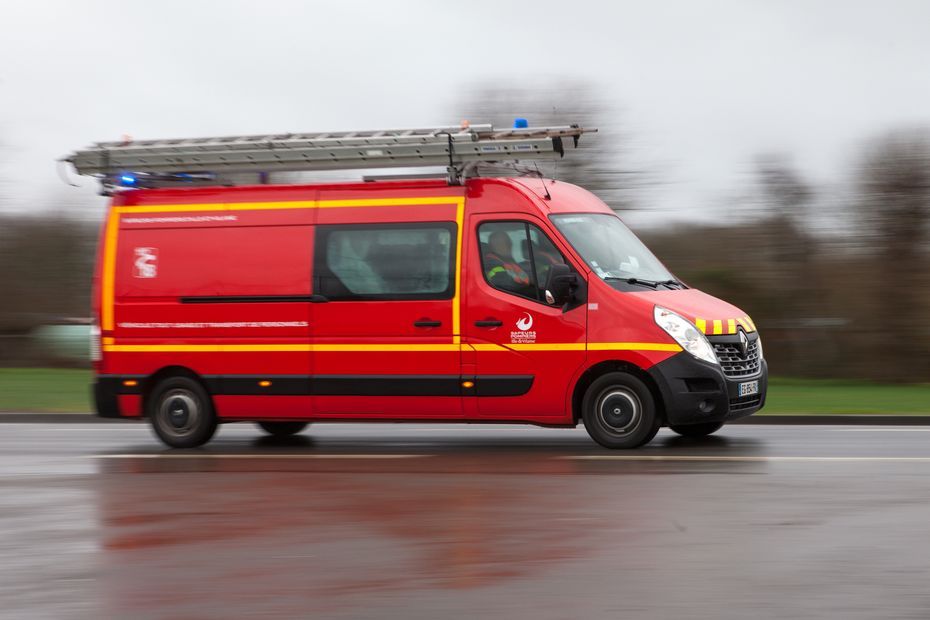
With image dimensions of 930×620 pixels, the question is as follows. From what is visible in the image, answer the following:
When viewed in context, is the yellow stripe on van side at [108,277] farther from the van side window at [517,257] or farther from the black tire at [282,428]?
the van side window at [517,257]

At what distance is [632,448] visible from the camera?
10.6m

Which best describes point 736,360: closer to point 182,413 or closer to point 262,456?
point 262,456

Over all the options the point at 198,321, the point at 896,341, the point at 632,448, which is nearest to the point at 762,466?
the point at 632,448

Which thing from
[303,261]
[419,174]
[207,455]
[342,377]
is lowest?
[207,455]

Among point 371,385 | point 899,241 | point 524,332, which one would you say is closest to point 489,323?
point 524,332

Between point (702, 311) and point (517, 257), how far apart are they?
1.61m

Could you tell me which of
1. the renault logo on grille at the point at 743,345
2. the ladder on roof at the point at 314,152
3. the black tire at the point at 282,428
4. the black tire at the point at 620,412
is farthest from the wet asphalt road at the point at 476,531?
the ladder on roof at the point at 314,152

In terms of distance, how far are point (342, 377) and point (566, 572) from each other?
5522 millimetres

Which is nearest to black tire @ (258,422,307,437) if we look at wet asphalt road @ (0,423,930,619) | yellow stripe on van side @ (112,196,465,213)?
wet asphalt road @ (0,423,930,619)

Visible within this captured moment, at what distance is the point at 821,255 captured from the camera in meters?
19.2

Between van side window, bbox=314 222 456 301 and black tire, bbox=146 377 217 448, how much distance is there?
155 cm

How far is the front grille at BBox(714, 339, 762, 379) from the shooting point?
1054 cm

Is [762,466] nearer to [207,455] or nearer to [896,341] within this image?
[207,455]

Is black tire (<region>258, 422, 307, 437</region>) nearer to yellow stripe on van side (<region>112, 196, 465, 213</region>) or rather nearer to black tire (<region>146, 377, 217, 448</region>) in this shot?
black tire (<region>146, 377, 217, 448</region>)
